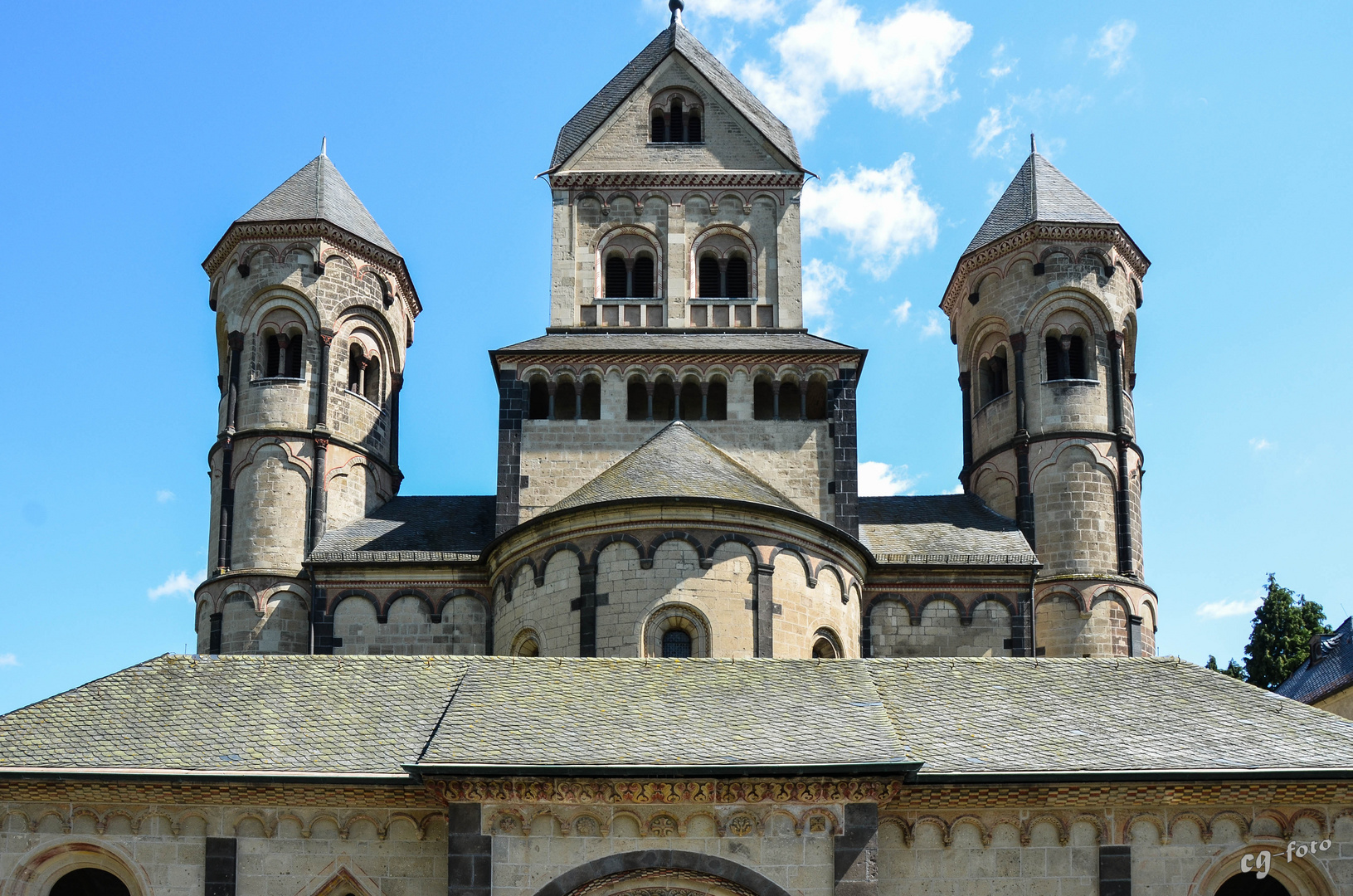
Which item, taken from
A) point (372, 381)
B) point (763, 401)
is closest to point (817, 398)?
point (763, 401)

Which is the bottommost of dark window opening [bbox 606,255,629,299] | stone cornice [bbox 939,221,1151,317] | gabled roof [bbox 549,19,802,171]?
dark window opening [bbox 606,255,629,299]

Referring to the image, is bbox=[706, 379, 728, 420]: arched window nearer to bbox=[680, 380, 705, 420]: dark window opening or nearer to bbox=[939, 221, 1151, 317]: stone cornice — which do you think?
bbox=[680, 380, 705, 420]: dark window opening

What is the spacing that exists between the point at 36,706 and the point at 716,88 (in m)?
27.1

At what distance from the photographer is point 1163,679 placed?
2648cm

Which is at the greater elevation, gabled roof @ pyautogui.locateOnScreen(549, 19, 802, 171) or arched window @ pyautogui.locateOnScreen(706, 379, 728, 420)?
gabled roof @ pyautogui.locateOnScreen(549, 19, 802, 171)

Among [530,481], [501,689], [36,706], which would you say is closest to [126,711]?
[36,706]

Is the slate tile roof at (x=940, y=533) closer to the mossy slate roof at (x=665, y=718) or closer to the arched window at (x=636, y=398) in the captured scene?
the arched window at (x=636, y=398)

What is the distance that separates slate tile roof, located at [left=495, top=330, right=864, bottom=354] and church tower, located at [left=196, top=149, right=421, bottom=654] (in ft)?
17.7

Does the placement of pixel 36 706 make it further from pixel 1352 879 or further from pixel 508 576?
pixel 1352 879

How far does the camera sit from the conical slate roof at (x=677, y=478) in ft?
112

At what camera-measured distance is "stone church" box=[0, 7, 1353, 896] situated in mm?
22797

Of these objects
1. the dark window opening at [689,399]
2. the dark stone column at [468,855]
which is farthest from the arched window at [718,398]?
the dark stone column at [468,855]

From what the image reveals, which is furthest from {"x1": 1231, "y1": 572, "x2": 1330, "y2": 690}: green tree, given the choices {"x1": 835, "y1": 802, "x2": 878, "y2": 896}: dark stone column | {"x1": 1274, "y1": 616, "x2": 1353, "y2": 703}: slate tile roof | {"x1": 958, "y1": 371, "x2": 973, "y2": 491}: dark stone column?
{"x1": 835, "y1": 802, "x2": 878, "y2": 896}: dark stone column

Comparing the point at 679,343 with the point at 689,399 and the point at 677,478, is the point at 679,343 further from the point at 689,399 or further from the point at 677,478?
the point at 677,478
